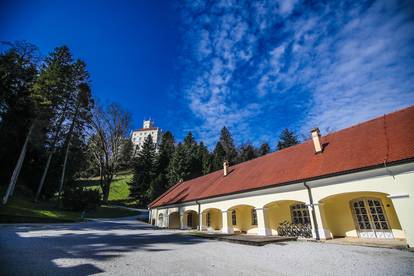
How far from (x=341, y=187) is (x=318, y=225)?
7.63ft

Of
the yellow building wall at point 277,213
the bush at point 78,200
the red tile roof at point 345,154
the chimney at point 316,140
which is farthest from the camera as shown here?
the bush at point 78,200

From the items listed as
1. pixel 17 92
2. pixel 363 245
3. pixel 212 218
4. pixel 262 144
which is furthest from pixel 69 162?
pixel 262 144

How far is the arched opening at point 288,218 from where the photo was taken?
12266 millimetres

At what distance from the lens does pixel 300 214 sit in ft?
43.5

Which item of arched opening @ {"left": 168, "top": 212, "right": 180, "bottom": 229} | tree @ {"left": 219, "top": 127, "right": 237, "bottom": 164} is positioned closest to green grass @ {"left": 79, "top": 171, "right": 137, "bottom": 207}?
arched opening @ {"left": 168, "top": 212, "right": 180, "bottom": 229}

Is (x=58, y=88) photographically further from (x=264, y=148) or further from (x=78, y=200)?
(x=264, y=148)

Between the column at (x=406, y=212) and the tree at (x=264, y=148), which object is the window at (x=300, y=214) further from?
the tree at (x=264, y=148)

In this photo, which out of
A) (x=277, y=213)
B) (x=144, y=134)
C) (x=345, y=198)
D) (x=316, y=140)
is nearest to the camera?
(x=345, y=198)

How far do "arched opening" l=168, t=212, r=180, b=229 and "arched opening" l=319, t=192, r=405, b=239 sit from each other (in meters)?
16.7

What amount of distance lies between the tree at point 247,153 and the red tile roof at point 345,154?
121 ft

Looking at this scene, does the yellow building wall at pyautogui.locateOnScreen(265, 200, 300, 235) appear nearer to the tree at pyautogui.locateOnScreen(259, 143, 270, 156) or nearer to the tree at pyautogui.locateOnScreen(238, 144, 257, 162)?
the tree at pyautogui.locateOnScreen(238, 144, 257, 162)

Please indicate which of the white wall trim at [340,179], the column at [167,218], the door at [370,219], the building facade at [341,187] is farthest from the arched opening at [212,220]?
the door at [370,219]

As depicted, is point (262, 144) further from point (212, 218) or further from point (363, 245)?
point (363, 245)

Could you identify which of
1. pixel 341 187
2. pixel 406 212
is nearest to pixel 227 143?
pixel 341 187
